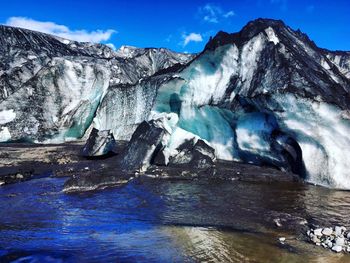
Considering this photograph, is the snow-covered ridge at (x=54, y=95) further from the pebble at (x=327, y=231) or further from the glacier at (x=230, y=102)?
the pebble at (x=327, y=231)

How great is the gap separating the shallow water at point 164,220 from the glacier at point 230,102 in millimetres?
1479

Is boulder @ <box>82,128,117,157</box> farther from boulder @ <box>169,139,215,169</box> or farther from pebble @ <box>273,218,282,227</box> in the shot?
pebble @ <box>273,218,282,227</box>

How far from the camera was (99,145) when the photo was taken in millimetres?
15367

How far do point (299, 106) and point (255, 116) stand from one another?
6.24ft

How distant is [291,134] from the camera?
12367 millimetres

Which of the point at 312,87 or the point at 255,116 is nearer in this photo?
the point at 312,87

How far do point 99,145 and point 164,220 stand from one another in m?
7.78

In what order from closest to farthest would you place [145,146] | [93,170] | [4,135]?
[93,170] → [145,146] → [4,135]

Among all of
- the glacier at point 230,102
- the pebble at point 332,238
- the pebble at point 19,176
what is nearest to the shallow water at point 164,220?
the pebble at point 332,238

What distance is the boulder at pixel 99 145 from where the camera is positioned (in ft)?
50.4

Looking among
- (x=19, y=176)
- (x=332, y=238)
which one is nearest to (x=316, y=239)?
(x=332, y=238)

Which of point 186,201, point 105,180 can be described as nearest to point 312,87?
point 186,201

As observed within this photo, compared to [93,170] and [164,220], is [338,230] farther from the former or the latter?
[93,170]

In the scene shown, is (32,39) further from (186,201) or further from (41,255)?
(41,255)
